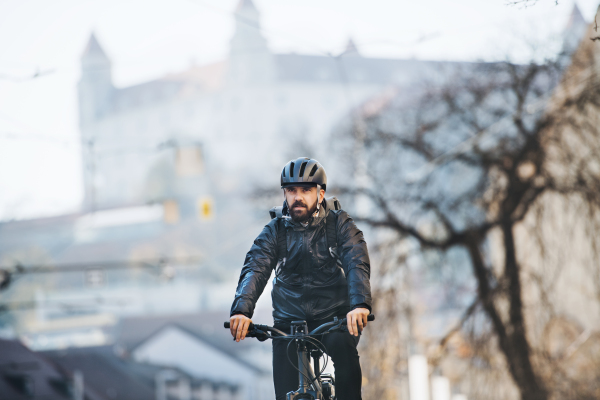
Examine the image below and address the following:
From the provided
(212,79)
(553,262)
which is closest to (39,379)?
(553,262)

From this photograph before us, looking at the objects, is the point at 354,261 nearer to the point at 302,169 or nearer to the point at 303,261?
the point at 303,261

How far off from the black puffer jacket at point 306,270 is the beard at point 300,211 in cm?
6

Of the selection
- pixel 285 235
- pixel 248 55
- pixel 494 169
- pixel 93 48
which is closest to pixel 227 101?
pixel 248 55

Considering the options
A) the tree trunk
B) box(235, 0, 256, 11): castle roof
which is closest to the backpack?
the tree trunk

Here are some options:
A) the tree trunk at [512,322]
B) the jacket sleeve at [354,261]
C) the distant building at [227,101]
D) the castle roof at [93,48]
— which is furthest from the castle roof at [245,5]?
the jacket sleeve at [354,261]

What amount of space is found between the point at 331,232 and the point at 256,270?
49cm

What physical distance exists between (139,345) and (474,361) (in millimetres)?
52962

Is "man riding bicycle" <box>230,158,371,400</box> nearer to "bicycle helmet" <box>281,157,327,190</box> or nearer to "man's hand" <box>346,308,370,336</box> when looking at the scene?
"bicycle helmet" <box>281,157,327,190</box>

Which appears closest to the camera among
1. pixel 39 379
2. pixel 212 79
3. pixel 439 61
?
pixel 439 61

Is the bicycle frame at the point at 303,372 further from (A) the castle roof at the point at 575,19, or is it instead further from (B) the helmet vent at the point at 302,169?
(A) the castle roof at the point at 575,19

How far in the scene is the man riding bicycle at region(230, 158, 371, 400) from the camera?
422 cm

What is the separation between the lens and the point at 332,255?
14.2 ft

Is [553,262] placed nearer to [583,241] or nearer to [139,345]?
[583,241]

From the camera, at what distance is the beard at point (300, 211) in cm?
426
